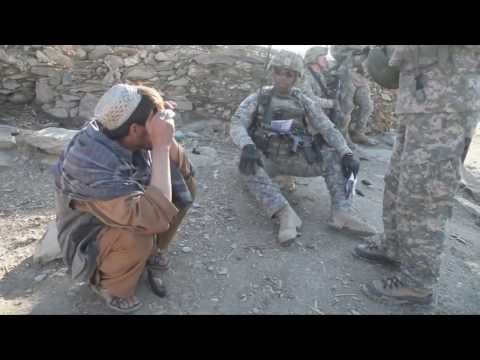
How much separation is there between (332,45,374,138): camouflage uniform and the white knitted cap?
4234 millimetres

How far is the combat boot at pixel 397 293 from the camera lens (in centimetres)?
238

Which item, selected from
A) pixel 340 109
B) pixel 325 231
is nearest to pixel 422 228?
pixel 325 231

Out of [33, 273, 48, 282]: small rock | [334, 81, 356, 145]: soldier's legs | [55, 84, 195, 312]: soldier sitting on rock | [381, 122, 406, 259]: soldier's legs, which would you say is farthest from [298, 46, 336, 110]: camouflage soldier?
[33, 273, 48, 282]: small rock

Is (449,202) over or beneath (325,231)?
over

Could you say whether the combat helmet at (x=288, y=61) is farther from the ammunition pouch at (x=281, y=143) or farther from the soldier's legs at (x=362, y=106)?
the soldier's legs at (x=362, y=106)

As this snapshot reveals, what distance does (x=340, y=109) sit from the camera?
19.4 ft

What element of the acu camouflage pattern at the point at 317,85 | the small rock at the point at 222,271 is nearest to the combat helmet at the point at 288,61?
the acu camouflage pattern at the point at 317,85

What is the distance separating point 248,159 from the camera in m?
3.21

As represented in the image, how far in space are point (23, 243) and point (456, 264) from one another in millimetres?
3371

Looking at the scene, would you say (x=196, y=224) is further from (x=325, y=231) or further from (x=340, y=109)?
(x=340, y=109)

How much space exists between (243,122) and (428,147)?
1.77 meters

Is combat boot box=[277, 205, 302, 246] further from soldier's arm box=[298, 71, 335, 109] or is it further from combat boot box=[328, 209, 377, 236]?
soldier's arm box=[298, 71, 335, 109]

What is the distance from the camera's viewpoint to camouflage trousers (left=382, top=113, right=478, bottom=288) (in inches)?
85.8

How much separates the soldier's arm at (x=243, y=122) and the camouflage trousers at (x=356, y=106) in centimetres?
264
